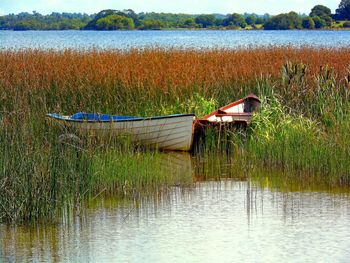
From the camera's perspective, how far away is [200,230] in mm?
9289

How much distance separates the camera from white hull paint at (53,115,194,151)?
13648mm

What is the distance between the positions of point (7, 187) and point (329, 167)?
4.22m

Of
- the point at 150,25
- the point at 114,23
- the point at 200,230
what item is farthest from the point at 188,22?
the point at 200,230

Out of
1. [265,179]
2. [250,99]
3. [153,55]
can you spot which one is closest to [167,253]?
[265,179]

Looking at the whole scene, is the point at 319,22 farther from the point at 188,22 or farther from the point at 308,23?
the point at 188,22

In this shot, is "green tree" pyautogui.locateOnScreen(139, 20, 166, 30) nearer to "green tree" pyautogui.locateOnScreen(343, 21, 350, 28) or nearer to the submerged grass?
"green tree" pyautogui.locateOnScreen(343, 21, 350, 28)

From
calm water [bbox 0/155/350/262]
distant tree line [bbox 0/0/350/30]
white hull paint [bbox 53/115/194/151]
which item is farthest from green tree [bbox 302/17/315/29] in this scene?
calm water [bbox 0/155/350/262]

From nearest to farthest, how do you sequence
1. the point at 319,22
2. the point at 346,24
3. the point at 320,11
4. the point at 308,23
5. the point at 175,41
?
the point at 175,41 → the point at 319,22 → the point at 308,23 → the point at 346,24 → the point at 320,11

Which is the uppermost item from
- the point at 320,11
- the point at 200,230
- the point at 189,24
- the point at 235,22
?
the point at 320,11

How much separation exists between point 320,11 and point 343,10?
11.7 feet

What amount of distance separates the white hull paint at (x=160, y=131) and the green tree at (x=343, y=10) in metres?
→ 69.7

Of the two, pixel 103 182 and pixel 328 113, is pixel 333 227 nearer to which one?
pixel 103 182

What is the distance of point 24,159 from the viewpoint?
9.58 meters

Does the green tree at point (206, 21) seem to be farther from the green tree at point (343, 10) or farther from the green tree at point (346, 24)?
the green tree at point (346, 24)
